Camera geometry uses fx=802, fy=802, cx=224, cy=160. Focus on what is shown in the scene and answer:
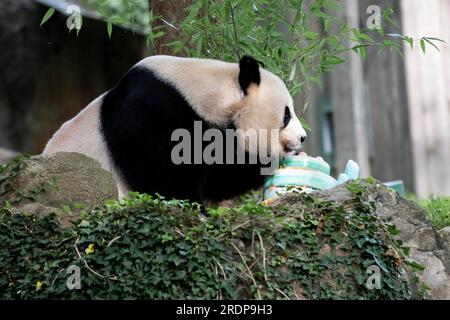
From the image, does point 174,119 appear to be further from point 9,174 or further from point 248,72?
point 9,174

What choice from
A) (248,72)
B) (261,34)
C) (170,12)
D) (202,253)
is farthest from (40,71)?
(202,253)

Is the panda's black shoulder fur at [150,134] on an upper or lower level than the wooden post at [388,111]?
lower

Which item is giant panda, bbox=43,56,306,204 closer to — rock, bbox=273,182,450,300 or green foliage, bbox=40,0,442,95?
green foliage, bbox=40,0,442,95

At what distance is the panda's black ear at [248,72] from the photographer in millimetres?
5375

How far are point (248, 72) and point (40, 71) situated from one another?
9311mm

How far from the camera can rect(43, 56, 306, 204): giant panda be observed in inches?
212

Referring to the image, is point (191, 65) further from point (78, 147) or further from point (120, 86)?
point (78, 147)

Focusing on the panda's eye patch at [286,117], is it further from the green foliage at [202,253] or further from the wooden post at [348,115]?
the wooden post at [348,115]

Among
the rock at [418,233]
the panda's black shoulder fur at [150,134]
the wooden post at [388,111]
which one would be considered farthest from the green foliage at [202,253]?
the wooden post at [388,111]

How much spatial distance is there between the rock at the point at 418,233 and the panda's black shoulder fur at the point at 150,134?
2.58ft

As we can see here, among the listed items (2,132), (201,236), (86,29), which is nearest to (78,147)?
Result: (201,236)

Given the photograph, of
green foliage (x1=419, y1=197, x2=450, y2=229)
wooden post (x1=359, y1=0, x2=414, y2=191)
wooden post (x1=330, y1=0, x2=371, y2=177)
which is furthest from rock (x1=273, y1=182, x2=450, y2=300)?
wooden post (x1=359, y1=0, x2=414, y2=191)

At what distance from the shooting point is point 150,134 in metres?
5.38

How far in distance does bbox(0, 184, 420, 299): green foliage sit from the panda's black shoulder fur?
0.78 meters
